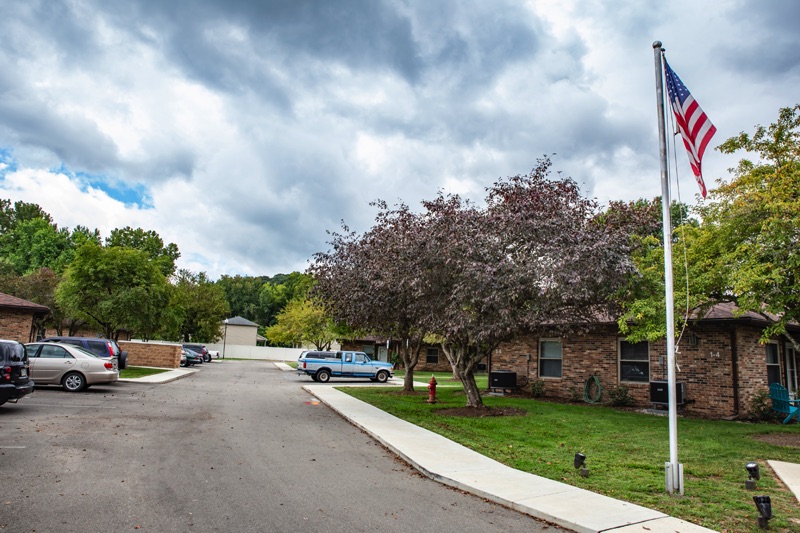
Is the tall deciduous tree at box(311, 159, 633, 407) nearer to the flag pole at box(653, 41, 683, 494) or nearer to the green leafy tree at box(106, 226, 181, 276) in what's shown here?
the flag pole at box(653, 41, 683, 494)

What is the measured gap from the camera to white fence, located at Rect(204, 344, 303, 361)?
64.8 meters

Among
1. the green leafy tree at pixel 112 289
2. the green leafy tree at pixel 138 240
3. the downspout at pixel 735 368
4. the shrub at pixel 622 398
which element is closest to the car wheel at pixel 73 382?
the green leafy tree at pixel 112 289

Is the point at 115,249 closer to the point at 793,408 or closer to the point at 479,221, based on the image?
the point at 479,221

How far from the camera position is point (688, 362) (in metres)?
16.8

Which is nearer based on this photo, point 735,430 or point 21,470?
point 21,470

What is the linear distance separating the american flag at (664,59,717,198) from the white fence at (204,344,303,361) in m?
59.7

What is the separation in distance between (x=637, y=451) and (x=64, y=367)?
16738 mm

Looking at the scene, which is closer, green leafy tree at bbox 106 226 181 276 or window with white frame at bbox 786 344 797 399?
window with white frame at bbox 786 344 797 399

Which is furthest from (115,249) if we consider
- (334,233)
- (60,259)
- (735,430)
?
(60,259)

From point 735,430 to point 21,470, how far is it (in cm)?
1449

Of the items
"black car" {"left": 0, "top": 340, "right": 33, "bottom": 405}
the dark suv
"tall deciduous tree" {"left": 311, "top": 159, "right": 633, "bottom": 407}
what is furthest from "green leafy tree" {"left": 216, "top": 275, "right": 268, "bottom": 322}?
"black car" {"left": 0, "top": 340, "right": 33, "bottom": 405}

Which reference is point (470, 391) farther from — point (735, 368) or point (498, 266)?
point (735, 368)

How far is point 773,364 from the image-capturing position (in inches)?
679

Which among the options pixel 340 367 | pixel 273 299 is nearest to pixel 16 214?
pixel 273 299
